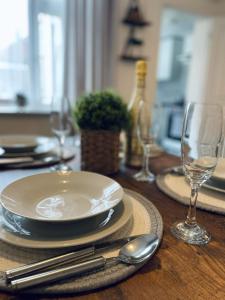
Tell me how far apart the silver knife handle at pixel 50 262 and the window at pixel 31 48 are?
7.43 ft

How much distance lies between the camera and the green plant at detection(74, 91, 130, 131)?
748mm

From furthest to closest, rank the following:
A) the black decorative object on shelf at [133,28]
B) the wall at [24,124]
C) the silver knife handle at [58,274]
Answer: the black decorative object on shelf at [133,28] → the wall at [24,124] → the silver knife handle at [58,274]

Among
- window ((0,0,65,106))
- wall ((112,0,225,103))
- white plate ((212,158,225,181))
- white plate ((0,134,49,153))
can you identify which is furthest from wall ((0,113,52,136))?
white plate ((212,158,225,181))

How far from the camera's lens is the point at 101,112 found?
746 millimetres

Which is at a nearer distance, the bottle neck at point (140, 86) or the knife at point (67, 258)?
the knife at point (67, 258)

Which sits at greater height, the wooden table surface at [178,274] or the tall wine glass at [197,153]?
the tall wine glass at [197,153]

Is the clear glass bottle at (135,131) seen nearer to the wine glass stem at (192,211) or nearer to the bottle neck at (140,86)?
the bottle neck at (140,86)

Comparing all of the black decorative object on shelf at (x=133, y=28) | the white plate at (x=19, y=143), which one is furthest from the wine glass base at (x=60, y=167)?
the black decorative object on shelf at (x=133, y=28)

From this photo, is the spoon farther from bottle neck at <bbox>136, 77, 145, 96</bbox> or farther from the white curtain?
the white curtain

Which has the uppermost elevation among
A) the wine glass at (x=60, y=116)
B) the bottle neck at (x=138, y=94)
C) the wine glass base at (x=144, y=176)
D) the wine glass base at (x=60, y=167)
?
the bottle neck at (x=138, y=94)

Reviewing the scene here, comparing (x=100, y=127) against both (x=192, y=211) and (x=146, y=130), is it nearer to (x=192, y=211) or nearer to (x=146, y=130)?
(x=146, y=130)

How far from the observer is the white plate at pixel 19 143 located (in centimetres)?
94

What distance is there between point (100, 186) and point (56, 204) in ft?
0.36

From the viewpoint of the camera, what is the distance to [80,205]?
0.51 meters
